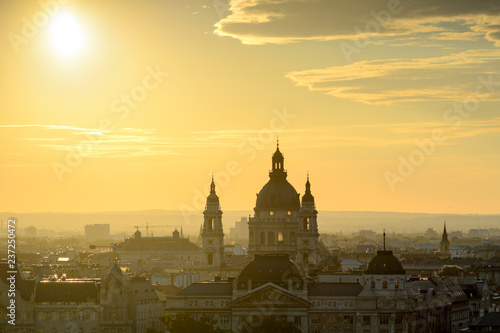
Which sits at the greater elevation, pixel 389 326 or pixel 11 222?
pixel 11 222

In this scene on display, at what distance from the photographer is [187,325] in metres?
184

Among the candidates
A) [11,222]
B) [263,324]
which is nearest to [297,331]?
[263,324]

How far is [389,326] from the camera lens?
200 meters

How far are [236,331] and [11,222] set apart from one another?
33941 mm

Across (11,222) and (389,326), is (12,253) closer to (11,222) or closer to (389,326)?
(11,222)

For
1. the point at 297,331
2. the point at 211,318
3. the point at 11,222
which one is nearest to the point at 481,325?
the point at 297,331

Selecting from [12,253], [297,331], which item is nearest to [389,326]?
[297,331]

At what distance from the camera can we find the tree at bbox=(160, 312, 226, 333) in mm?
183625

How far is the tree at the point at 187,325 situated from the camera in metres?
184

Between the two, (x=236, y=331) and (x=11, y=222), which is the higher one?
(x=11, y=222)

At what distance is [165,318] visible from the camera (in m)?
190

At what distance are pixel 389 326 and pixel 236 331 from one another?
1992 centimetres

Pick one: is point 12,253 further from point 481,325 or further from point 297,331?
point 481,325

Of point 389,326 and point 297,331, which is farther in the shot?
point 389,326
